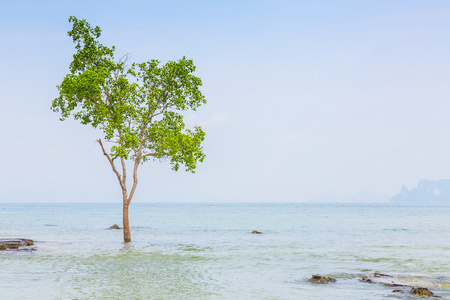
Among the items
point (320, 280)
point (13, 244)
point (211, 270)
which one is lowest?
point (211, 270)

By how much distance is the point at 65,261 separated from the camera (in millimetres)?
31844

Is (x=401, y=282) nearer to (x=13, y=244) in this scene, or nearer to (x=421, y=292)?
(x=421, y=292)

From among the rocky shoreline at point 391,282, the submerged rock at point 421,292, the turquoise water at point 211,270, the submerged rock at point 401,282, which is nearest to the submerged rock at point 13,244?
the turquoise water at point 211,270

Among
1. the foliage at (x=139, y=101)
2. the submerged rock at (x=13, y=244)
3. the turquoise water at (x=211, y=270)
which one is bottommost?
the turquoise water at (x=211, y=270)

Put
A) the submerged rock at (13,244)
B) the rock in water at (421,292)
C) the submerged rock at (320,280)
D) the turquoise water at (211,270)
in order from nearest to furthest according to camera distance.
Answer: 1. the rock in water at (421,292)
2. the turquoise water at (211,270)
3. the submerged rock at (320,280)
4. the submerged rock at (13,244)

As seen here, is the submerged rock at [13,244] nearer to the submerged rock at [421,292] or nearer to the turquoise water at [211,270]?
the turquoise water at [211,270]

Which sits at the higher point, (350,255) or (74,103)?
(74,103)

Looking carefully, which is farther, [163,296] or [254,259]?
[254,259]

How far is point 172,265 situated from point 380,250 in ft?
63.5

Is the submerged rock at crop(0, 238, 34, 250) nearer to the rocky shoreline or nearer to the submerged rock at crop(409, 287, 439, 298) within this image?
the rocky shoreline

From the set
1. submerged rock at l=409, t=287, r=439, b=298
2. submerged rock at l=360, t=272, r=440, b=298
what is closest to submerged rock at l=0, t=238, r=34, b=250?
submerged rock at l=360, t=272, r=440, b=298

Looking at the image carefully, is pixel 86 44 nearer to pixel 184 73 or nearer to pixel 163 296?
pixel 184 73

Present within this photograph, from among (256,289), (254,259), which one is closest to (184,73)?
(254,259)

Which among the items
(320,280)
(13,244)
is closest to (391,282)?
(320,280)
